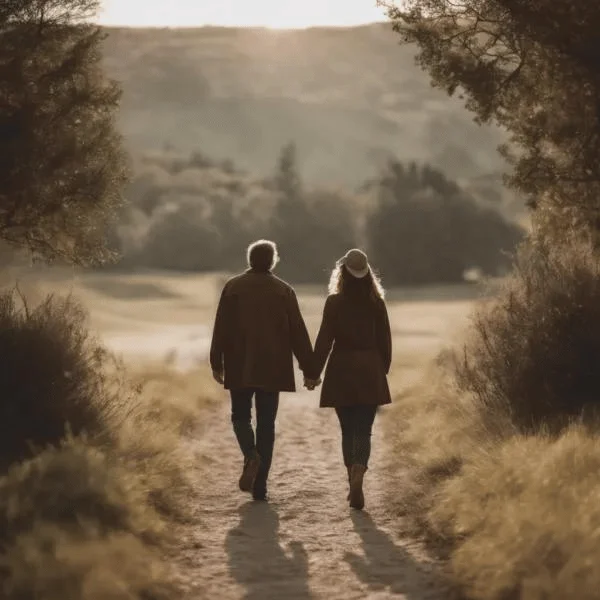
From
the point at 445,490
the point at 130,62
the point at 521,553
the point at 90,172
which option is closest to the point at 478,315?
the point at 445,490

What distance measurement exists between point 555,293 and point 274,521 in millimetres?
3957

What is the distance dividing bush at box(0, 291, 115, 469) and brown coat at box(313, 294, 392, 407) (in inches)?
92.7

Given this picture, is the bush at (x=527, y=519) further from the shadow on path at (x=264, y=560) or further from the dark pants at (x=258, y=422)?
the dark pants at (x=258, y=422)

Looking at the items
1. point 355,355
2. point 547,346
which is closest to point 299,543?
point 355,355

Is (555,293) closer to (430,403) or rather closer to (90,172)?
(430,403)

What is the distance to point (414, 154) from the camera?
136 meters

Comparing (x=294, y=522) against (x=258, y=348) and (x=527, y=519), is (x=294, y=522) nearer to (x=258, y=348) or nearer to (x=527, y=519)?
(x=258, y=348)

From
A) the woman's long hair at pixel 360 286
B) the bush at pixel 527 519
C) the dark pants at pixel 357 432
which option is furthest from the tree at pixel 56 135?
the bush at pixel 527 519

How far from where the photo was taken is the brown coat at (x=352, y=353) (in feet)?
32.7

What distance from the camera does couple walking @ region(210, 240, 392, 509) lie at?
32.8ft

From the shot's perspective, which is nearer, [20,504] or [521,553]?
[521,553]

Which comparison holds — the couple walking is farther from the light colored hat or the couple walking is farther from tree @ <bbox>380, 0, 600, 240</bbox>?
tree @ <bbox>380, 0, 600, 240</bbox>

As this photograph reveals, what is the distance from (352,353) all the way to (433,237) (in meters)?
42.5

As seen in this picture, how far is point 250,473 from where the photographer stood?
33.5ft
